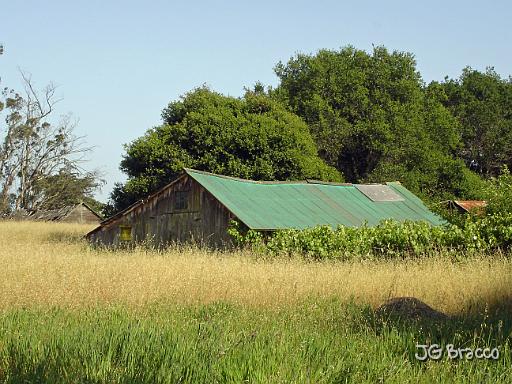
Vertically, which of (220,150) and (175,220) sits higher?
(220,150)

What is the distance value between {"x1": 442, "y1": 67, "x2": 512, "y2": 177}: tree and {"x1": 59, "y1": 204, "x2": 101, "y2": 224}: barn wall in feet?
100

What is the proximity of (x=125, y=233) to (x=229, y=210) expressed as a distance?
6743 millimetres

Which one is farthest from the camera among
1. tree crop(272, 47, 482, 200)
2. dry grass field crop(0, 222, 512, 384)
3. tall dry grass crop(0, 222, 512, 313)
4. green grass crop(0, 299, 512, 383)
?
tree crop(272, 47, 482, 200)

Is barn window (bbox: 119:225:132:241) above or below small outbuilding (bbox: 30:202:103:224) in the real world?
below

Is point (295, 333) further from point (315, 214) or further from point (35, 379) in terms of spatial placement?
point (315, 214)

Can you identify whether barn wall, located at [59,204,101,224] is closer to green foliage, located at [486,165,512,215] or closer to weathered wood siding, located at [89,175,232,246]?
weathered wood siding, located at [89,175,232,246]

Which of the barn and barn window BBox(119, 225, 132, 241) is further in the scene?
barn window BBox(119, 225, 132, 241)

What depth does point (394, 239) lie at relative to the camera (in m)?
20.9

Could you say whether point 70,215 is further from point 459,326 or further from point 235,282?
point 459,326

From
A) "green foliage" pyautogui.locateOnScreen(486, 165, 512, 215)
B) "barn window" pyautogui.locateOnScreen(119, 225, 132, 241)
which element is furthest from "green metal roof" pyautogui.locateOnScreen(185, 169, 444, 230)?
"green foliage" pyautogui.locateOnScreen(486, 165, 512, 215)

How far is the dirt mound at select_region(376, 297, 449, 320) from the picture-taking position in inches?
419

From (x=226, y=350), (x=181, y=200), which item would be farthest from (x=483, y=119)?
(x=226, y=350)

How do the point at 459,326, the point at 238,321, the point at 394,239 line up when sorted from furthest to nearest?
1. the point at 394,239
2. the point at 238,321
3. the point at 459,326

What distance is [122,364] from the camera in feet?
23.6
